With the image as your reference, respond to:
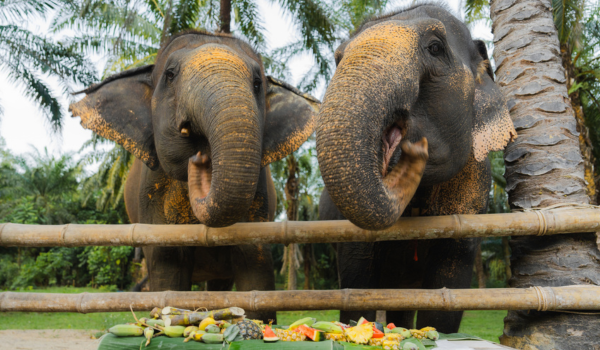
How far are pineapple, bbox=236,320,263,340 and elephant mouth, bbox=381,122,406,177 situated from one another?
101 centimetres

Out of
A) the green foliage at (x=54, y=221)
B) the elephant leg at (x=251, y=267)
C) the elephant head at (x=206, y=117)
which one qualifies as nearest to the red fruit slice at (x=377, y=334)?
the elephant head at (x=206, y=117)

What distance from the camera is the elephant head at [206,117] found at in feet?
9.36

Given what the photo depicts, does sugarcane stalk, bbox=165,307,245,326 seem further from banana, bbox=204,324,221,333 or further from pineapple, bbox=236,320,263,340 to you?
Result: pineapple, bbox=236,320,263,340

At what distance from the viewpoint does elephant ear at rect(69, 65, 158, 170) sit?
3926 mm

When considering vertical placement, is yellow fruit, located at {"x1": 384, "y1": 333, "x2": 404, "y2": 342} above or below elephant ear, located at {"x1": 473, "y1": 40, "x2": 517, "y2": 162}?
below

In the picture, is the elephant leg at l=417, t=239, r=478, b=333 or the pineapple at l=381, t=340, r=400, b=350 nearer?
the pineapple at l=381, t=340, r=400, b=350

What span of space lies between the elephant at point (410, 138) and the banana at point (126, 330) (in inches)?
42.4

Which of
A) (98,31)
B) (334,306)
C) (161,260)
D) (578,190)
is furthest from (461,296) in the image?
(98,31)

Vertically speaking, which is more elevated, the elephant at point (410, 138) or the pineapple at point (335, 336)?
the elephant at point (410, 138)

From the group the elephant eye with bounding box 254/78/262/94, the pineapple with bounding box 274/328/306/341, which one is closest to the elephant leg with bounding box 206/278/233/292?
the elephant eye with bounding box 254/78/262/94

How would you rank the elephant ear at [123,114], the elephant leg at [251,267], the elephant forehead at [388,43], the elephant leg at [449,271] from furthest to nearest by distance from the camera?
the elephant leg at [251,267] → the elephant ear at [123,114] → the elephant leg at [449,271] → the elephant forehead at [388,43]

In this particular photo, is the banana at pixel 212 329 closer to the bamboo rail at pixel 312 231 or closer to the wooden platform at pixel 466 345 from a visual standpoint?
the bamboo rail at pixel 312 231

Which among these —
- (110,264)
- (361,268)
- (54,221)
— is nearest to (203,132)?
(361,268)

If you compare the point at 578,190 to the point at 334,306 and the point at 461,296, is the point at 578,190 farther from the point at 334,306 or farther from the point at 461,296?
the point at 334,306
